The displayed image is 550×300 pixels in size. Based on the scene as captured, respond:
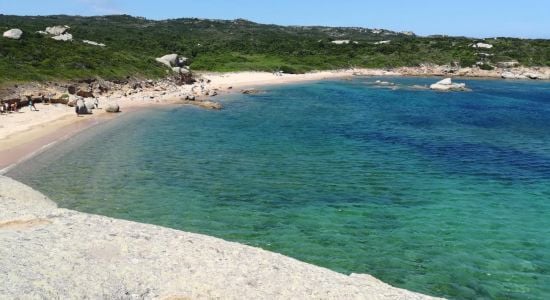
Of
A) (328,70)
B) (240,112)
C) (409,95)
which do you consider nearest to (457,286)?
(240,112)

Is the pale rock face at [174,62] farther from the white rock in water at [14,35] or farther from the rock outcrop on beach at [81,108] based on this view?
the rock outcrop on beach at [81,108]

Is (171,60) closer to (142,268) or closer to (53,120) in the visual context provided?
(53,120)

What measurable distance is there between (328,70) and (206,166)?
279ft

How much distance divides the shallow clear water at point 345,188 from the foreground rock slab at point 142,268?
3322mm

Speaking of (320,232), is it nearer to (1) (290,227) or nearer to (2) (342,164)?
(1) (290,227)

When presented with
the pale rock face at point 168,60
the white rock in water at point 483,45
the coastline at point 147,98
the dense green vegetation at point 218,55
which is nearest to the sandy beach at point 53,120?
the coastline at point 147,98

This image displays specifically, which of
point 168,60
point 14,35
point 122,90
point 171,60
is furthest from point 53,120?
point 171,60

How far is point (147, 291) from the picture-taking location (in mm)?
11484

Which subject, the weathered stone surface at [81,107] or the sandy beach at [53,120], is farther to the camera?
the weathered stone surface at [81,107]

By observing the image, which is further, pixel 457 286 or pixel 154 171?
pixel 154 171

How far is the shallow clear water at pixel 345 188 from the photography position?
56.2 ft

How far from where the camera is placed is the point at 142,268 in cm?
1257

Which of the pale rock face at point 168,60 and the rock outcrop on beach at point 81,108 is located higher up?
the pale rock face at point 168,60

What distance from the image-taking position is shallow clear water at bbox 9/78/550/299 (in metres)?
17.1
